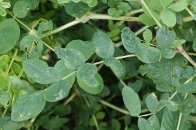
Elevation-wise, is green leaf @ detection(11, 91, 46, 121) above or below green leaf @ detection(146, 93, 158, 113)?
below

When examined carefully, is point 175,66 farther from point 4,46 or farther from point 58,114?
point 58,114

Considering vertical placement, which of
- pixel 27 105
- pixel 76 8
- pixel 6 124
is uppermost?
pixel 76 8

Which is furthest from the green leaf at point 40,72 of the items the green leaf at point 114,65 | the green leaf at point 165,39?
the green leaf at point 165,39

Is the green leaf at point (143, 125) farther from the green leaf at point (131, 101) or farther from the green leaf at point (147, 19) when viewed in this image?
the green leaf at point (147, 19)

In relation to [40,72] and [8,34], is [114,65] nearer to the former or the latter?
[40,72]

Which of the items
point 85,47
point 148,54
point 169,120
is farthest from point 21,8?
point 169,120

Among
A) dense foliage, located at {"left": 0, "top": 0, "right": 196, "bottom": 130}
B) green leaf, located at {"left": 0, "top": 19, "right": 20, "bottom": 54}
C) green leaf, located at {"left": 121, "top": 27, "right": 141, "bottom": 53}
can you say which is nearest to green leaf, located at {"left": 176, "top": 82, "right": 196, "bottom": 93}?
dense foliage, located at {"left": 0, "top": 0, "right": 196, "bottom": 130}

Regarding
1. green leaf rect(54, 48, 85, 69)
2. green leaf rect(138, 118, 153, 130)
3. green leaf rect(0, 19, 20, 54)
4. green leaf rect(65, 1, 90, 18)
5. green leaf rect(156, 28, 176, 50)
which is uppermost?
green leaf rect(156, 28, 176, 50)

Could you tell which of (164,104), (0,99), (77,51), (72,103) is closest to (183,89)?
(164,104)

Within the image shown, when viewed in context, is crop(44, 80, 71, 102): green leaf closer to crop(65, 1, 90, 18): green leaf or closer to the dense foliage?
the dense foliage
